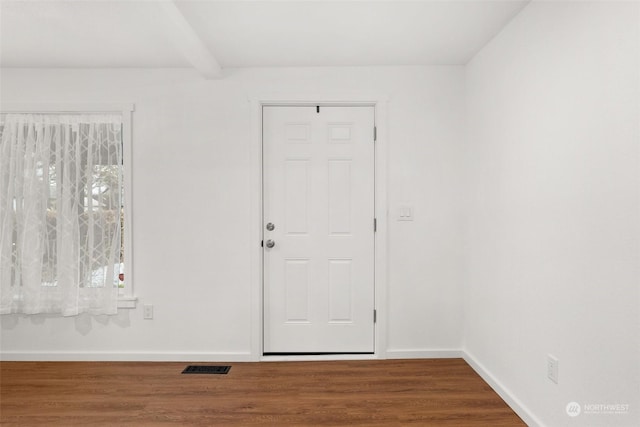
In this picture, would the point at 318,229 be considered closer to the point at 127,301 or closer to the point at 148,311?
the point at 148,311

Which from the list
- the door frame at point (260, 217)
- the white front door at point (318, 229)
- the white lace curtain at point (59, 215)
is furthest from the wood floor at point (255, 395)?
the white lace curtain at point (59, 215)

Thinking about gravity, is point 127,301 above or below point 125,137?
below

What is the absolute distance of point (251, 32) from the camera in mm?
2682

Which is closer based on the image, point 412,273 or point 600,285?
point 600,285

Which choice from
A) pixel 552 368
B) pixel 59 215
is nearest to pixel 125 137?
pixel 59 215

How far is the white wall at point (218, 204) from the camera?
331 cm

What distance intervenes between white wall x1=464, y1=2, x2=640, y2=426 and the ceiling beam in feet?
6.50

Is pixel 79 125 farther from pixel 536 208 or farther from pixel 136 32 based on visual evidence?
pixel 536 208

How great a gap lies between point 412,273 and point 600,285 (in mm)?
1654

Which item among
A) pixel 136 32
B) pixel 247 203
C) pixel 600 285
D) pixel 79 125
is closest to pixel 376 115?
pixel 247 203

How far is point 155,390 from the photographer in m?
2.74

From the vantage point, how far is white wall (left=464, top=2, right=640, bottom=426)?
1.61 meters

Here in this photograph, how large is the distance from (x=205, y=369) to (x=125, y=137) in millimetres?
1938

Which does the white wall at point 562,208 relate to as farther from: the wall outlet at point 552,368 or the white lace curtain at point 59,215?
the white lace curtain at point 59,215
